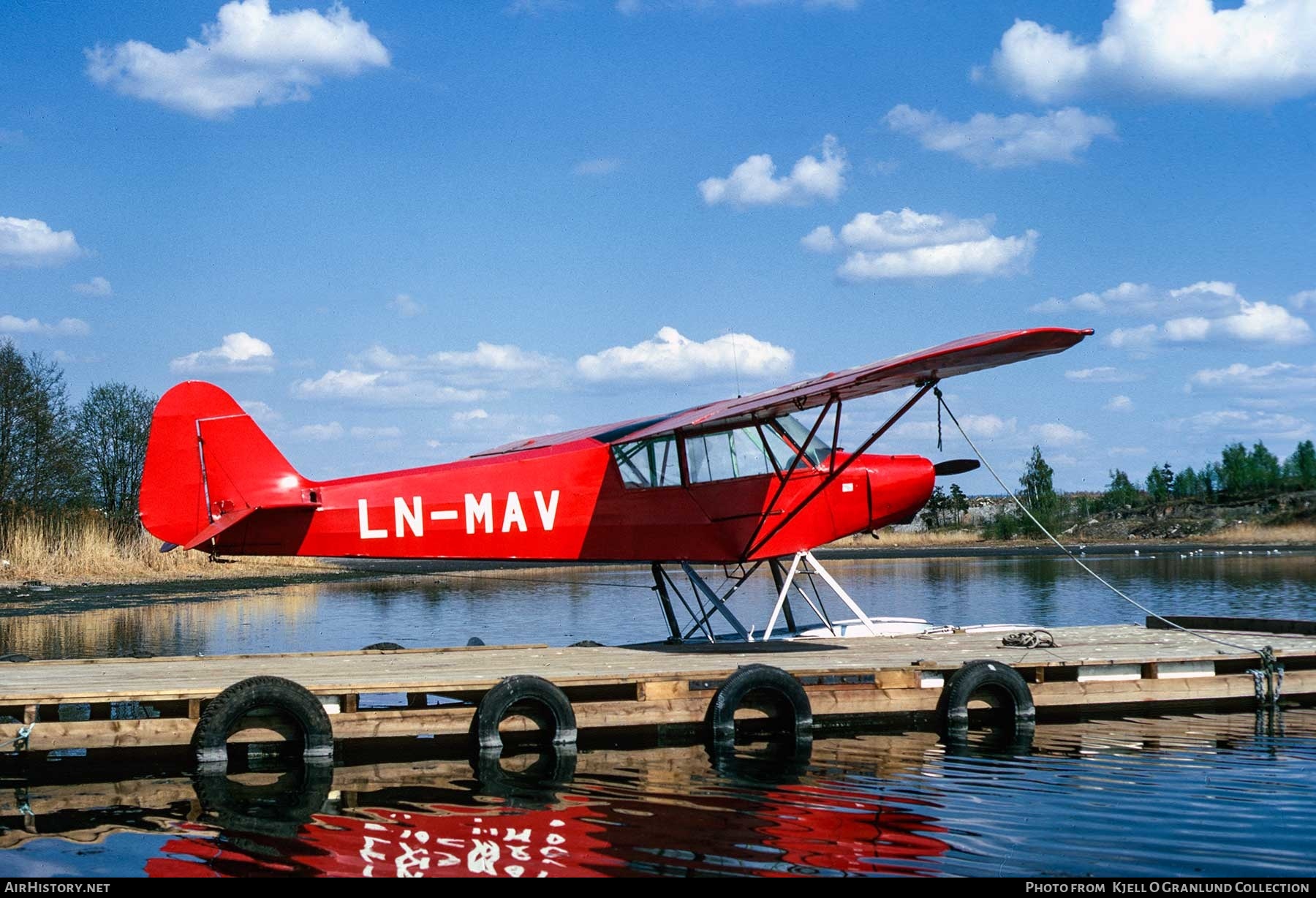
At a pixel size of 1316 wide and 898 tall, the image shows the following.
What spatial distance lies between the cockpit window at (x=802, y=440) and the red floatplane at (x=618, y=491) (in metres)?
0.02

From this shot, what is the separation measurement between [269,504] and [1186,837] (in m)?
7.66

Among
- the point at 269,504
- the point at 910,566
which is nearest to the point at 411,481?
the point at 269,504

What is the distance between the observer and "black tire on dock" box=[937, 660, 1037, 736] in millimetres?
9570

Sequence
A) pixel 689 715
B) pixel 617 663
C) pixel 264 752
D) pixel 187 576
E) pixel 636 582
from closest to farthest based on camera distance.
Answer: pixel 264 752, pixel 689 715, pixel 617 663, pixel 187 576, pixel 636 582

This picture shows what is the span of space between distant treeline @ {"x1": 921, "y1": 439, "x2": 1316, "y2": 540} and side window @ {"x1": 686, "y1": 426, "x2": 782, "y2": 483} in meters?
54.0

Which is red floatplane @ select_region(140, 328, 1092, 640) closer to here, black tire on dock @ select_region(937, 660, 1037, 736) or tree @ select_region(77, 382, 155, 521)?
black tire on dock @ select_region(937, 660, 1037, 736)

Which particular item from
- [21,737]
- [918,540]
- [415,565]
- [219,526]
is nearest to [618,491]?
[219,526]

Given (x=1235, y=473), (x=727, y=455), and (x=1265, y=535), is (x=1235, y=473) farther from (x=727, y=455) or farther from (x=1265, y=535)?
(x=727, y=455)

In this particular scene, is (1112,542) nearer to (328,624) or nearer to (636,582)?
(636,582)

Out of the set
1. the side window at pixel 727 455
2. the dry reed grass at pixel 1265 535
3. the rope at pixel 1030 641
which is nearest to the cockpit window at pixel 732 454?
the side window at pixel 727 455

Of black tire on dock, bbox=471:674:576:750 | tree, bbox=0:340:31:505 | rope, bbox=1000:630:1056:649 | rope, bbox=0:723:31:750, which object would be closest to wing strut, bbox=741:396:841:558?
rope, bbox=1000:630:1056:649

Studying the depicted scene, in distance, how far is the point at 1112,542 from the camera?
65.2 m

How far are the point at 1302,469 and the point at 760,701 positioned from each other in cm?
7346
